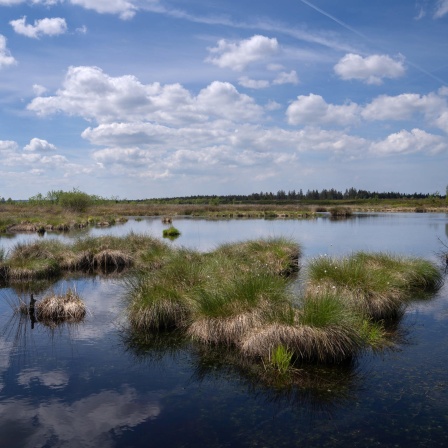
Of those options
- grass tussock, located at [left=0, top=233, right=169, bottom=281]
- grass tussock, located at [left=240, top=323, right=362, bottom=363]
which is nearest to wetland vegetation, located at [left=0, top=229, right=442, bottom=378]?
grass tussock, located at [left=240, top=323, right=362, bottom=363]

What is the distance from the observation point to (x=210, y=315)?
11891 millimetres

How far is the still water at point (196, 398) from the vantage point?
7484 millimetres

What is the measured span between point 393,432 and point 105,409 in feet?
16.4

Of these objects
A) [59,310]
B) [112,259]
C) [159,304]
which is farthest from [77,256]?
[159,304]

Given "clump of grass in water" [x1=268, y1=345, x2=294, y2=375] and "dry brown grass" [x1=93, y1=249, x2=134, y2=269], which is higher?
"dry brown grass" [x1=93, y1=249, x2=134, y2=269]

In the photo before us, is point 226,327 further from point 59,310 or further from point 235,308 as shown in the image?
point 59,310

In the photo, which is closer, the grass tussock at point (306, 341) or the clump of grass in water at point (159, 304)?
the grass tussock at point (306, 341)

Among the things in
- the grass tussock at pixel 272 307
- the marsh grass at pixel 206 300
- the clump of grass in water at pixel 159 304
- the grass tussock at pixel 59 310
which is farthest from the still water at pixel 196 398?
the grass tussock at pixel 59 310

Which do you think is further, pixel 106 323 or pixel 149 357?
pixel 106 323

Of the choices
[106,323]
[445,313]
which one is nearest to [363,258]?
[445,313]

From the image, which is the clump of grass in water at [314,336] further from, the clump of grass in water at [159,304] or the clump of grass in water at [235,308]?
the clump of grass in water at [159,304]

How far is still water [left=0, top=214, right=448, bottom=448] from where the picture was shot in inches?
295

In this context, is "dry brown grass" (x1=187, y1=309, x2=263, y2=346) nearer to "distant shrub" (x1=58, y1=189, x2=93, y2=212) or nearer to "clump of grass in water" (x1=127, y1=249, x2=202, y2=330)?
"clump of grass in water" (x1=127, y1=249, x2=202, y2=330)

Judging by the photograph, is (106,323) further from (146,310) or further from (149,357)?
(149,357)
